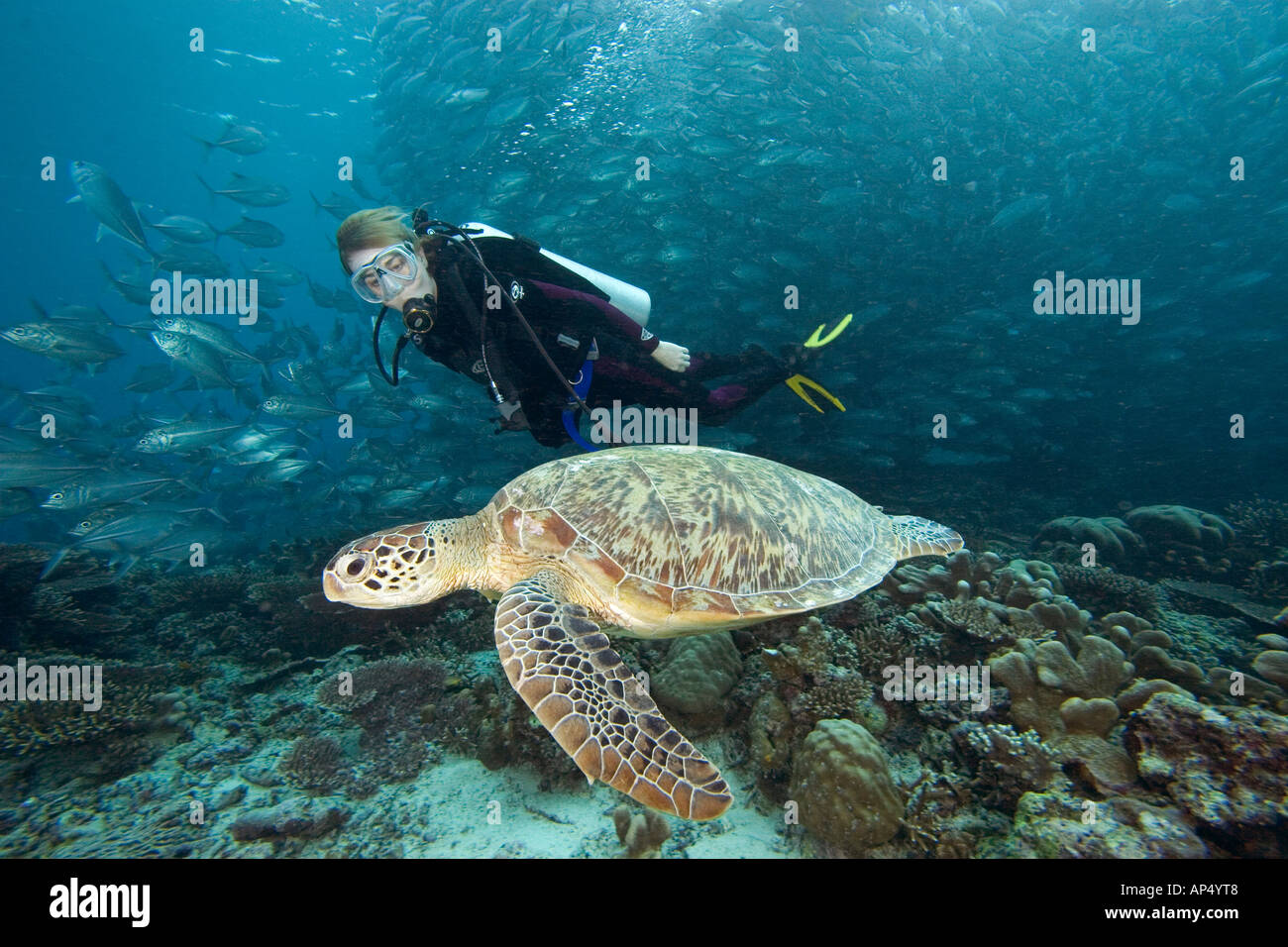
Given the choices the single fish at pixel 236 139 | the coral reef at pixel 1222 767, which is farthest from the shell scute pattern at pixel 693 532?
the single fish at pixel 236 139

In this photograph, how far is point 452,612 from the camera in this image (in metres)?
4.58

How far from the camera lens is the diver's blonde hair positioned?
3688 millimetres

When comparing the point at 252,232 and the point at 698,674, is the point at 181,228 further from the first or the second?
the point at 698,674

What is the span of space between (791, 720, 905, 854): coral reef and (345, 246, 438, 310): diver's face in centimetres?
403

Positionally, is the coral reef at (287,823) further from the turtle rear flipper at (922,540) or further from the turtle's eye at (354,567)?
the turtle rear flipper at (922,540)

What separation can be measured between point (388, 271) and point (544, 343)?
129 cm

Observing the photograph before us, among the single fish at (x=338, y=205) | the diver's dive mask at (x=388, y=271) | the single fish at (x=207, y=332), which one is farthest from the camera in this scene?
the single fish at (x=338, y=205)

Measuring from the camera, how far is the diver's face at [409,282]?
3.71 meters

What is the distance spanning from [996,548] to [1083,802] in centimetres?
509

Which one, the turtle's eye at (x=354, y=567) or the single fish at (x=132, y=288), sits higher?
the single fish at (x=132, y=288)

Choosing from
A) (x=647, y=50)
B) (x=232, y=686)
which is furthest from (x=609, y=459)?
(x=647, y=50)

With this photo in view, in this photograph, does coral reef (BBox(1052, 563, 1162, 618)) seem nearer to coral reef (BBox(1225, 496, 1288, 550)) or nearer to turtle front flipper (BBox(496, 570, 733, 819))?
coral reef (BBox(1225, 496, 1288, 550))

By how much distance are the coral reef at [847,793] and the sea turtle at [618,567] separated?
479mm
